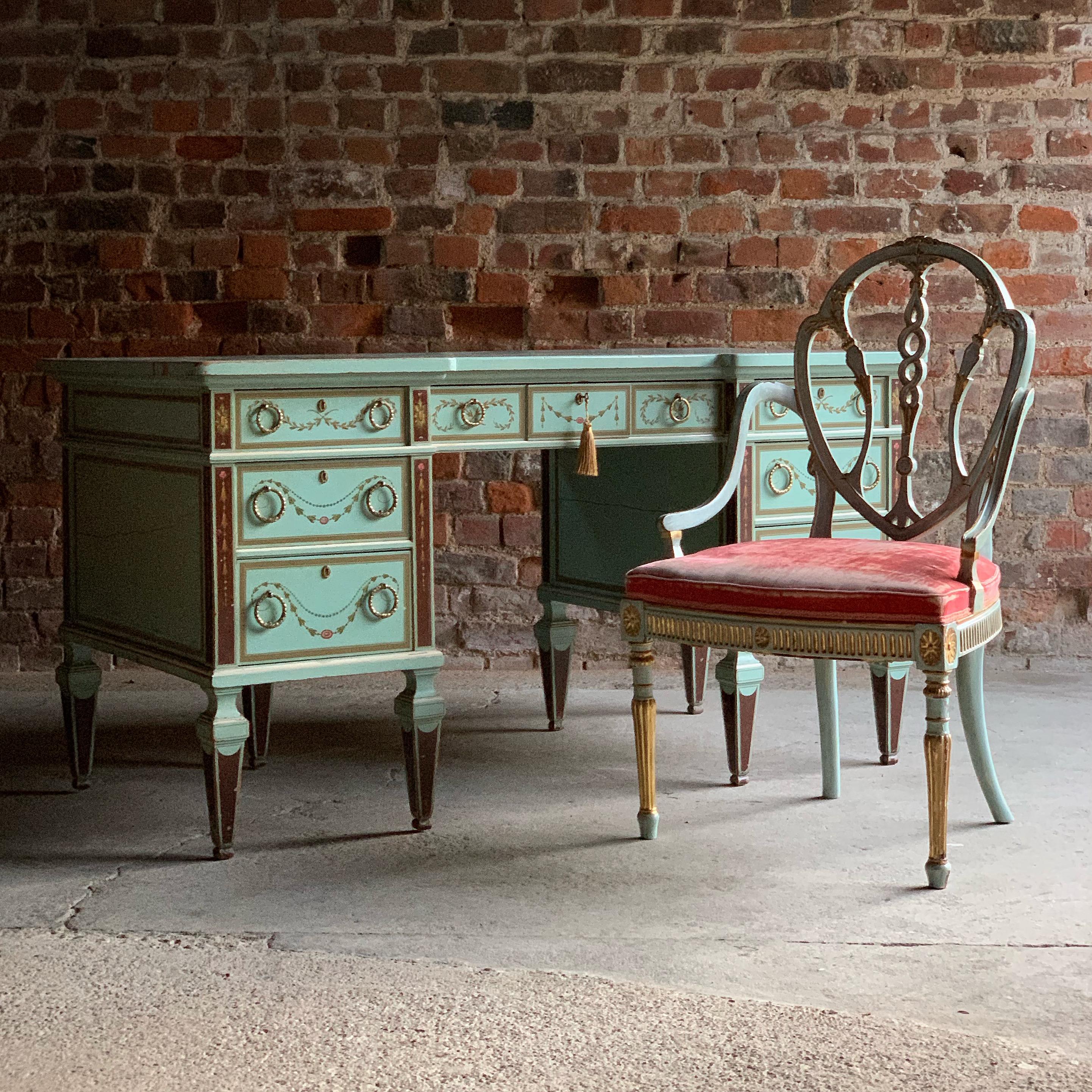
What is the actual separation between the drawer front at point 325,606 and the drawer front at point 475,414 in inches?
10.1

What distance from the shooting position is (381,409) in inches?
117

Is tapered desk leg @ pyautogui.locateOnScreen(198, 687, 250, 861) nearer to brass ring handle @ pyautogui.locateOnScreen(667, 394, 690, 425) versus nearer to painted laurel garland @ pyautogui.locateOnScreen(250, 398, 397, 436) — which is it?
painted laurel garland @ pyautogui.locateOnScreen(250, 398, 397, 436)

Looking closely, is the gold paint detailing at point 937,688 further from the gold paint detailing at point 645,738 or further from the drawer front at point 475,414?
the drawer front at point 475,414

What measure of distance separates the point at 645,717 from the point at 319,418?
0.80 meters

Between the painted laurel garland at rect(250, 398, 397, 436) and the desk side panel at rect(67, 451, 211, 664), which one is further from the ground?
the painted laurel garland at rect(250, 398, 397, 436)

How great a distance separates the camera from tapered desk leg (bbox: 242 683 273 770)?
3.65 m

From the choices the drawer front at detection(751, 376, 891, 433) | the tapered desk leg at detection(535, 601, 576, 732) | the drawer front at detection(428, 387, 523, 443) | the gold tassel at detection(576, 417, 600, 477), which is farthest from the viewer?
the tapered desk leg at detection(535, 601, 576, 732)

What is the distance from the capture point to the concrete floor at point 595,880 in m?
2.23

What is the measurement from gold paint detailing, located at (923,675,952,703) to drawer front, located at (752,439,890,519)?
914 mm

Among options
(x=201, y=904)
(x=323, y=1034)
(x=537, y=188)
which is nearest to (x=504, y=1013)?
(x=323, y=1034)

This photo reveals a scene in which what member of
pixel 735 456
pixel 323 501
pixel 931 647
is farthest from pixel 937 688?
pixel 323 501

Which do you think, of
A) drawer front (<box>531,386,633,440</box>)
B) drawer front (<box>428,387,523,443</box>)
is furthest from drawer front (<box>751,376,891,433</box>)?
drawer front (<box>428,387,523,443</box>)

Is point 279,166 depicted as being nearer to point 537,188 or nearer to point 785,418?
point 537,188

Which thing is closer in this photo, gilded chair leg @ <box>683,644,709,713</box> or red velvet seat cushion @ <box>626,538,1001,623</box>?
red velvet seat cushion @ <box>626,538,1001,623</box>
